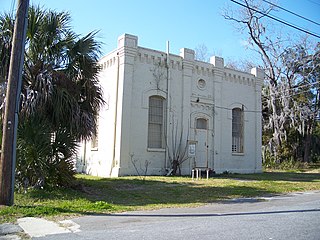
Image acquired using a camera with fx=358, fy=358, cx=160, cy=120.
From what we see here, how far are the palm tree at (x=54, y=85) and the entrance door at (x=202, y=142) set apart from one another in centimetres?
1064

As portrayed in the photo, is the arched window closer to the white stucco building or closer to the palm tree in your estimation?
the white stucco building

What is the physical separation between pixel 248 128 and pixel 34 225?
20.8 m

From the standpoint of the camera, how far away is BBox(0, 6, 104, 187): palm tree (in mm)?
11961

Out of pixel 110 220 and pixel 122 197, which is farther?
pixel 122 197

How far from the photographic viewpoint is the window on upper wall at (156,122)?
21703 mm

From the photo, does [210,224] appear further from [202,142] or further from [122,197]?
[202,142]

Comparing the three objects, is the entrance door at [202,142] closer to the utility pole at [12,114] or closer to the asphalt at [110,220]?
the asphalt at [110,220]

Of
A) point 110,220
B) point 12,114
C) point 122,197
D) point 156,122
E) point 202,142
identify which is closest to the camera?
point 110,220

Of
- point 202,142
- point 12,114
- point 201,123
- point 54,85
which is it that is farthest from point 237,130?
point 12,114

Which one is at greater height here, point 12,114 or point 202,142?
point 202,142

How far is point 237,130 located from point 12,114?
741 inches

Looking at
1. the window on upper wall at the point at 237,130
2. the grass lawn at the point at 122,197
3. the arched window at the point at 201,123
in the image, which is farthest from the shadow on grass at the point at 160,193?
the window on upper wall at the point at 237,130

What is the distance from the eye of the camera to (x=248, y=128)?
26.1 metres

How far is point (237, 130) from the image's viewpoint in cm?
2580
